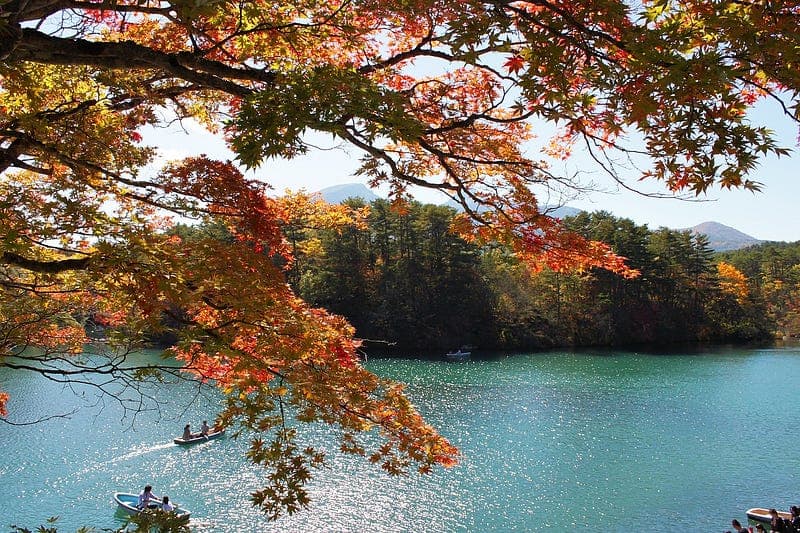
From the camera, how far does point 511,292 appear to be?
39.3m

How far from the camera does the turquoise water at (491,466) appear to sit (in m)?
10.2

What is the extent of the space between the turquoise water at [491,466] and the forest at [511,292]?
14.8 meters

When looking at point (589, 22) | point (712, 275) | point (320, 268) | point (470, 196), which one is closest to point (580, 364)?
point (320, 268)

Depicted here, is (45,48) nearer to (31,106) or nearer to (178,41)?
(31,106)

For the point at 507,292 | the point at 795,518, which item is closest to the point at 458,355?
the point at 507,292

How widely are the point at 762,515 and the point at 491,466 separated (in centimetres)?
556

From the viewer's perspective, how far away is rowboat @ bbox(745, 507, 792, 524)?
31.9 feet

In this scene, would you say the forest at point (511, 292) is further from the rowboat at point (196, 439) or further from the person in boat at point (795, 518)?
the person in boat at point (795, 518)

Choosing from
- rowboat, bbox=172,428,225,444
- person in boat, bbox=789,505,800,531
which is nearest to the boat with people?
rowboat, bbox=172,428,225,444

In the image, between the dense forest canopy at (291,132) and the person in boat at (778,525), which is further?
the person in boat at (778,525)

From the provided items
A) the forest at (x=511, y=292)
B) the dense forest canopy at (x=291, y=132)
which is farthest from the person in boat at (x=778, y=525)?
the forest at (x=511, y=292)

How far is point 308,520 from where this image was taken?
397 inches

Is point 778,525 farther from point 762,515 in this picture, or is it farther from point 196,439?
point 196,439

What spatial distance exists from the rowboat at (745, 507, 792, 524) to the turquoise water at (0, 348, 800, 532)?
36 cm
